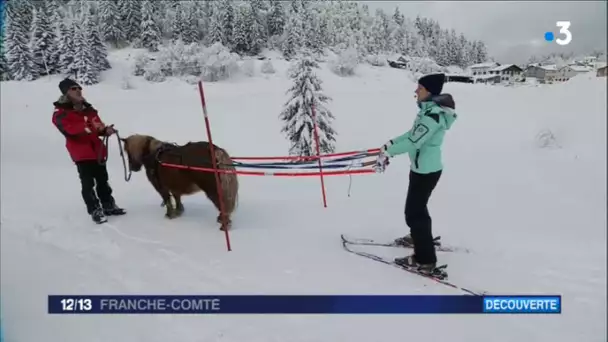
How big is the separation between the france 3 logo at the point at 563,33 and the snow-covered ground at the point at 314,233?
0.22 m

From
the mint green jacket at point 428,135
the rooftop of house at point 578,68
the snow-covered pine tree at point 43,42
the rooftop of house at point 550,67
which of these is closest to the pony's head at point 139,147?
the snow-covered pine tree at point 43,42

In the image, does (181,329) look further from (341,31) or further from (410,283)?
(341,31)

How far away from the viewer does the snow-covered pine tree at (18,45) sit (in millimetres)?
2527

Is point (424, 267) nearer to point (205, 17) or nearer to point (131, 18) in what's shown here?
point (205, 17)

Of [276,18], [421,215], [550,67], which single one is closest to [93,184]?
[276,18]

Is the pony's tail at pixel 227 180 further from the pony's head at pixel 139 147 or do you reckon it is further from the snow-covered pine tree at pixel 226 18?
the snow-covered pine tree at pixel 226 18

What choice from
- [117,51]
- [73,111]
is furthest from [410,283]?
[73,111]

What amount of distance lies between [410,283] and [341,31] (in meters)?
2.56

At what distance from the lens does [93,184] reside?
414 cm

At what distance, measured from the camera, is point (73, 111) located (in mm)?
3799

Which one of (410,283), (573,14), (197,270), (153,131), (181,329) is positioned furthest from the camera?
(153,131)

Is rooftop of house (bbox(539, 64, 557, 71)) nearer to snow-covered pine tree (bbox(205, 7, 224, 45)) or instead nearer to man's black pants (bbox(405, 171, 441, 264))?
man's black pants (bbox(405, 171, 441, 264))

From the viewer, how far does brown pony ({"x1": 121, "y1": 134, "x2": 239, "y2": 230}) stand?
3699mm

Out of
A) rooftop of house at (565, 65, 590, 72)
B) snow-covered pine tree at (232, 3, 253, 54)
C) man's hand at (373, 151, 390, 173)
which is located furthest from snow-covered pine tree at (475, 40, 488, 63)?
snow-covered pine tree at (232, 3, 253, 54)
